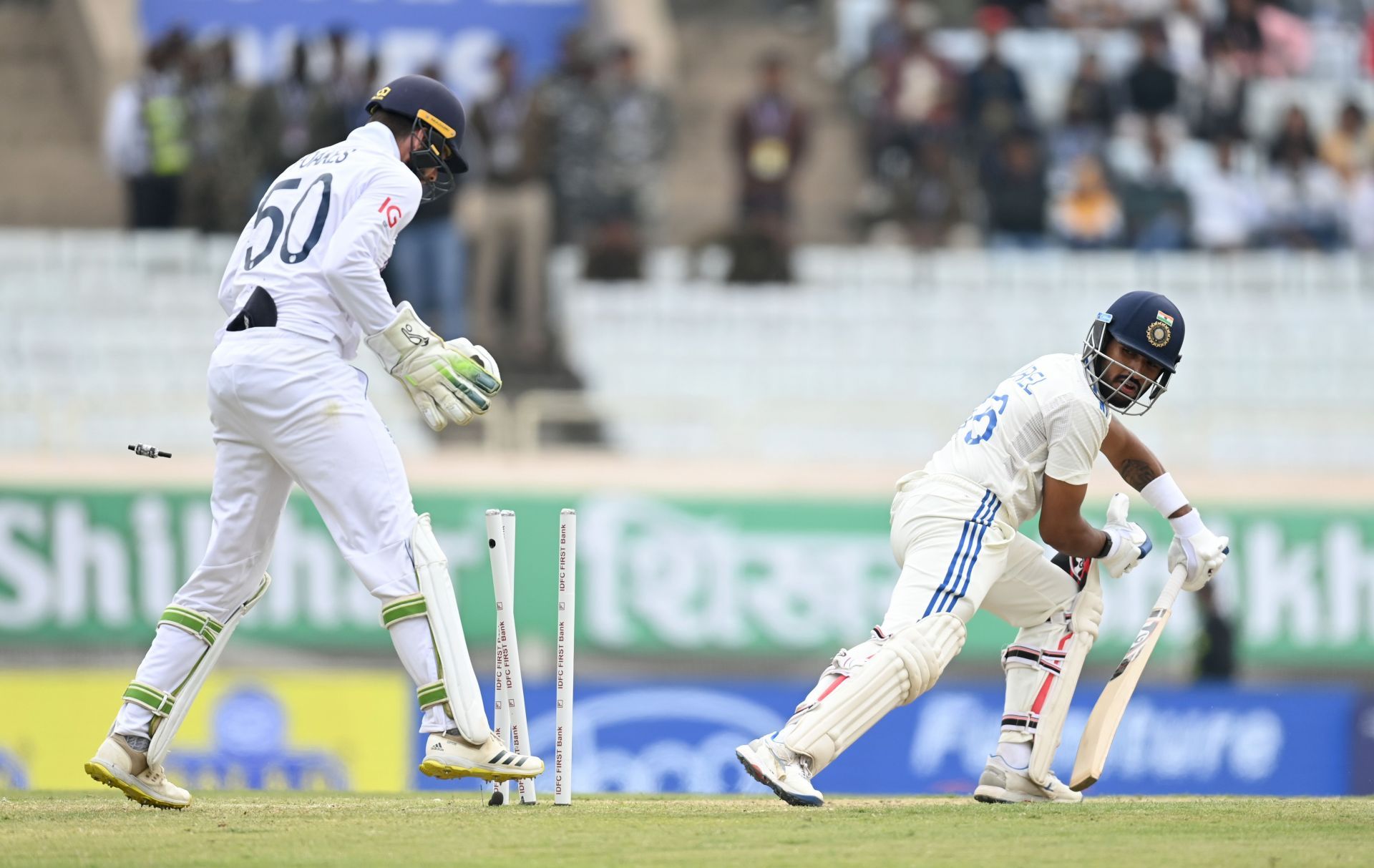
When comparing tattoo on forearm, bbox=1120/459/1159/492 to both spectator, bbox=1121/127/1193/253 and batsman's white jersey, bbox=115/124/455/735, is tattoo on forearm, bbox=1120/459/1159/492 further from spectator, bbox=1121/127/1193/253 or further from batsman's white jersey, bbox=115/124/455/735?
spectator, bbox=1121/127/1193/253

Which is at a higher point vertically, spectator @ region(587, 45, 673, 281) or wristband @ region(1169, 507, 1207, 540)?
spectator @ region(587, 45, 673, 281)

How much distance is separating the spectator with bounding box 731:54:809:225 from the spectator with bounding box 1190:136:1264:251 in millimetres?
3827

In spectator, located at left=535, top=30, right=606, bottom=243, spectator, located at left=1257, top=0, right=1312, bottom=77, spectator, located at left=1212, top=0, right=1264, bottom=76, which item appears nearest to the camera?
spectator, located at left=535, top=30, right=606, bottom=243

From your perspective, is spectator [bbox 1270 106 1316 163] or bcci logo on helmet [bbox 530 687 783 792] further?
spectator [bbox 1270 106 1316 163]

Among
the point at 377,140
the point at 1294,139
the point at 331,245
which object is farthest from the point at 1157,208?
the point at 331,245

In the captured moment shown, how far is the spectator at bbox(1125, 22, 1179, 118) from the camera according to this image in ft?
65.9

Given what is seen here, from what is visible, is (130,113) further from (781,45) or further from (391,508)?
(391,508)

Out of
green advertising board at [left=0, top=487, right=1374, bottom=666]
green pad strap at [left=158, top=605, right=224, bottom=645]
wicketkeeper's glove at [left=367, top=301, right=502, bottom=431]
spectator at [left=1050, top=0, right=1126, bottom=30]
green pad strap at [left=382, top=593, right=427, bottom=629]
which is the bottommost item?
green advertising board at [left=0, top=487, right=1374, bottom=666]

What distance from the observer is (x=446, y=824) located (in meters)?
7.06

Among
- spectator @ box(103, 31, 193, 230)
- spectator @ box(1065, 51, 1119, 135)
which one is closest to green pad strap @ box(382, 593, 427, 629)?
spectator @ box(103, 31, 193, 230)

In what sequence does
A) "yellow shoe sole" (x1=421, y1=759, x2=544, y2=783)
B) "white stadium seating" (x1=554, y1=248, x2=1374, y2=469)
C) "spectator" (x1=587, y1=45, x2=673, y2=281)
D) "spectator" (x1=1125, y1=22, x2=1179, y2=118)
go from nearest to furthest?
1. "yellow shoe sole" (x1=421, y1=759, x2=544, y2=783)
2. "white stadium seating" (x1=554, y1=248, x2=1374, y2=469)
3. "spectator" (x1=587, y1=45, x2=673, y2=281)
4. "spectator" (x1=1125, y1=22, x2=1179, y2=118)

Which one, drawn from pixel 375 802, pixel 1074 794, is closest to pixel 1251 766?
pixel 1074 794

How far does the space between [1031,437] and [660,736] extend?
23.7ft

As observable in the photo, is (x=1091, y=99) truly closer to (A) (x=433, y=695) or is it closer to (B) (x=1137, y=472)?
(B) (x=1137, y=472)
